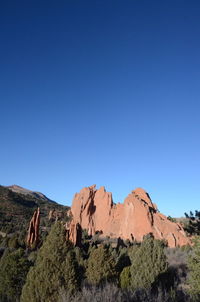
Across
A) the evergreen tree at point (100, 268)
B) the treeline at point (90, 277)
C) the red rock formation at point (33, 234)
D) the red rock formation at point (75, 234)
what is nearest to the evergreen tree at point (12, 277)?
the treeline at point (90, 277)

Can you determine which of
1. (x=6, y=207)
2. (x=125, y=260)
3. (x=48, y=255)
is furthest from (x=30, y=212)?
(x=48, y=255)

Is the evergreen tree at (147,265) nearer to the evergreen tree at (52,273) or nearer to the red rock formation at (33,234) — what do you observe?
the evergreen tree at (52,273)

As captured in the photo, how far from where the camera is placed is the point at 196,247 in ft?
42.9

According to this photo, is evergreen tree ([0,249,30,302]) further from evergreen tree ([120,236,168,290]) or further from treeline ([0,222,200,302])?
evergreen tree ([120,236,168,290])

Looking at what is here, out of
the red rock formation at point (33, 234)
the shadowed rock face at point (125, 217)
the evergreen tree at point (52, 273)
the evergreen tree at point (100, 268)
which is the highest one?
the shadowed rock face at point (125, 217)

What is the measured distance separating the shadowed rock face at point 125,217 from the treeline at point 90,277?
34.3m

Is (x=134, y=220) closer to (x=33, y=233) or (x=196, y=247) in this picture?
(x=33, y=233)

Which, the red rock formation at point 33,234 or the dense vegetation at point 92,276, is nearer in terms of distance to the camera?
the dense vegetation at point 92,276

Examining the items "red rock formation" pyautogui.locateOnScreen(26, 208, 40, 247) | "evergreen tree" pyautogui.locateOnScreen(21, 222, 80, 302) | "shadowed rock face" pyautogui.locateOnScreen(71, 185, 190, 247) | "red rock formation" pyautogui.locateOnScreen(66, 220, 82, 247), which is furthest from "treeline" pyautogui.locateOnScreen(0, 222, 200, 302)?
"shadowed rock face" pyautogui.locateOnScreen(71, 185, 190, 247)

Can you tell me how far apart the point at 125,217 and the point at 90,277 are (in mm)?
53647

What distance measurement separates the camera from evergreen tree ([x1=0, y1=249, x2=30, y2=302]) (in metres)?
18.3

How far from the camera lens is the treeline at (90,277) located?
29.4 ft

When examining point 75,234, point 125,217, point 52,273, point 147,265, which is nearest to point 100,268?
point 147,265

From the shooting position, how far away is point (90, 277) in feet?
71.7
